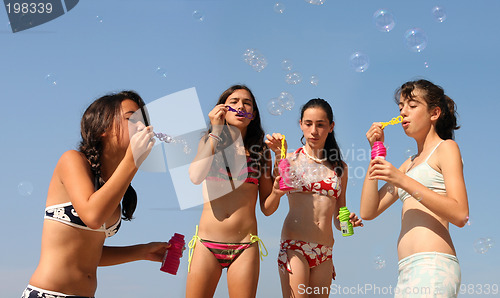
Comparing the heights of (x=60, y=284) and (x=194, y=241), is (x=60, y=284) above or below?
below

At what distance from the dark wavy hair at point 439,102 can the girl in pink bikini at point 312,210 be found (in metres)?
0.98

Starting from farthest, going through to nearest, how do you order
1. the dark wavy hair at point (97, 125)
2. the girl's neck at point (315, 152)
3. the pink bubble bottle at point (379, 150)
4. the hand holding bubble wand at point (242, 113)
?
1. the girl's neck at point (315, 152)
2. the hand holding bubble wand at point (242, 113)
3. the pink bubble bottle at point (379, 150)
4. the dark wavy hair at point (97, 125)

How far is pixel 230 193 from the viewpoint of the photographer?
4.10m

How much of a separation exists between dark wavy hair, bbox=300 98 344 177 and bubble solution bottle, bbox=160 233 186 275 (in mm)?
1900

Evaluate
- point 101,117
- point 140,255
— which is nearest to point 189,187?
point 140,255

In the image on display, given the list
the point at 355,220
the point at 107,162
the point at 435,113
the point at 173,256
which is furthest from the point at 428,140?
the point at 107,162

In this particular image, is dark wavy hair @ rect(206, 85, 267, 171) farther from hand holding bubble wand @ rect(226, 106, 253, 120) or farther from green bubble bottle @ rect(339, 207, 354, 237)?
green bubble bottle @ rect(339, 207, 354, 237)

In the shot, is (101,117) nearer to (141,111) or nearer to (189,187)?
(141,111)

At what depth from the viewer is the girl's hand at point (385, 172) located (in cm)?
306

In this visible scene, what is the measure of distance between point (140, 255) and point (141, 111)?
3.05 ft

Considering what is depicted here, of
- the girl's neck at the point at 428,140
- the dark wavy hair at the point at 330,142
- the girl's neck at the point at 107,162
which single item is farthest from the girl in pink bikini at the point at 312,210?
the girl's neck at the point at 107,162

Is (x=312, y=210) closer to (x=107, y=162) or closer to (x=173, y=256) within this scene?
(x=173, y=256)

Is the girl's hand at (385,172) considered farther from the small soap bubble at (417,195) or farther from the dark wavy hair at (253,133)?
the dark wavy hair at (253,133)

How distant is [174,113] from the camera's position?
443 centimetres
